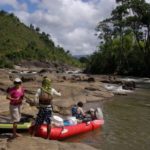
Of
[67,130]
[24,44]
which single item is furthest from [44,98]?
[24,44]

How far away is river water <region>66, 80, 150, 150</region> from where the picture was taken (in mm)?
14992

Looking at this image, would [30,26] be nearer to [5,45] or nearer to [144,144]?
[5,45]

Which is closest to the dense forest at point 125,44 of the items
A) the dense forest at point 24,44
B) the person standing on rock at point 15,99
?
the dense forest at point 24,44

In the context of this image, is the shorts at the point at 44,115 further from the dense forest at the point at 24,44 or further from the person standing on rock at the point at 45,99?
the dense forest at the point at 24,44

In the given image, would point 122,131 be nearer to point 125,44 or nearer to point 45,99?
point 45,99

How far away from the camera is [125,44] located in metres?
72.6

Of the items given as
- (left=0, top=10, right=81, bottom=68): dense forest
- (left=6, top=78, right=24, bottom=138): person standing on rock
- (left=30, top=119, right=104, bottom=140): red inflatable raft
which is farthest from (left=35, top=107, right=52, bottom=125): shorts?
(left=0, top=10, right=81, bottom=68): dense forest

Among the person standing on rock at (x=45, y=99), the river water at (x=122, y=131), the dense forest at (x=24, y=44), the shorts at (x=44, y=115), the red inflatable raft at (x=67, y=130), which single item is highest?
the dense forest at (x=24, y=44)

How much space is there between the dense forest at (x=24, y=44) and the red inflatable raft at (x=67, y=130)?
90.2 metres

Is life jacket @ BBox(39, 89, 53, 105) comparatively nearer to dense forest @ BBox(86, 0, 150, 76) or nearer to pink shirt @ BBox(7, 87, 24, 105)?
pink shirt @ BBox(7, 87, 24, 105)

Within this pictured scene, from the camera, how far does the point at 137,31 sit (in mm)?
68062

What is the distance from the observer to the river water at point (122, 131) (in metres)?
15.0

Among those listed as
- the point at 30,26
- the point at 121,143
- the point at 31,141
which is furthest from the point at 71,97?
the point at 30,26

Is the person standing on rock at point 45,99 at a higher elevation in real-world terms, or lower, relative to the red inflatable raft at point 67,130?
higher
